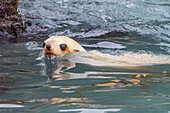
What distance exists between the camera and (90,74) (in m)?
4.16

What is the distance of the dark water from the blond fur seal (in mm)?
213

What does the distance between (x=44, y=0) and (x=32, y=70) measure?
375 inches

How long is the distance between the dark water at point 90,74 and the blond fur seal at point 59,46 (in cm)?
21

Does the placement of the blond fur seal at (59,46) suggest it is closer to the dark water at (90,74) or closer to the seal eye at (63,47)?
the seal eye at (63,47)

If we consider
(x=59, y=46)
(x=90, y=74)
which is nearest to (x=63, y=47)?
(x=59, y=46)

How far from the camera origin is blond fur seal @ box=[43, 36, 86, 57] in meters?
5.34

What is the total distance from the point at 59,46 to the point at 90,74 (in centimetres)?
151

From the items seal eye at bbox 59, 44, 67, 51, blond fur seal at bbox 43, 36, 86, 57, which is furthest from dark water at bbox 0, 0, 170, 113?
seal eye at bbox 59, 44, 67, 51

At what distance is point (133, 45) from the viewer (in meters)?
7.46

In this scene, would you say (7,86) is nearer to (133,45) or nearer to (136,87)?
(136,87)

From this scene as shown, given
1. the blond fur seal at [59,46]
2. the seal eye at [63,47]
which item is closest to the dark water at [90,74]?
the blond fur seal at [59,46]

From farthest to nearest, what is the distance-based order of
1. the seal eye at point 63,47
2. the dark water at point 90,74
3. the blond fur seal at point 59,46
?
the seal eye at point 63,47, the blond fur seal at point 59,46, the dark water at point 90,74

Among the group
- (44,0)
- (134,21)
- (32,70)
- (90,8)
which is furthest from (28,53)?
(44,0)

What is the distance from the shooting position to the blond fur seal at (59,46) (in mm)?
5343
